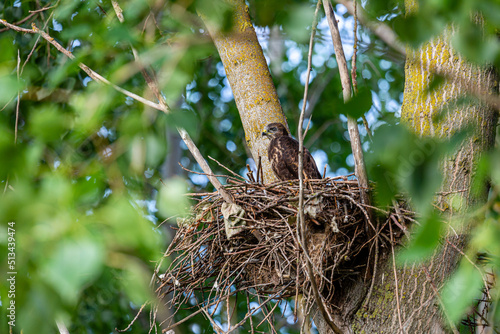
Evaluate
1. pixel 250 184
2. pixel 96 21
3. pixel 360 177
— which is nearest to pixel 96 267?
pixel 96 21

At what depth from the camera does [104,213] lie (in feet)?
2.62

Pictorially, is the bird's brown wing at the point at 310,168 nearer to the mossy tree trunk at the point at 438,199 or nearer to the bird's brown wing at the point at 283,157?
the bird's brown wing at the point at 283,157

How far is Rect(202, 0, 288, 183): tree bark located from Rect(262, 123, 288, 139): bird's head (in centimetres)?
3

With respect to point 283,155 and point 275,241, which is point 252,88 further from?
point 275,241

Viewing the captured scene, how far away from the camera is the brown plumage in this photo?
3496 millimetres

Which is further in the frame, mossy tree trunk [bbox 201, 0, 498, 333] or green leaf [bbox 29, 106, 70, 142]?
mossy tree trunk [bbox 201, 0, 498, 333]

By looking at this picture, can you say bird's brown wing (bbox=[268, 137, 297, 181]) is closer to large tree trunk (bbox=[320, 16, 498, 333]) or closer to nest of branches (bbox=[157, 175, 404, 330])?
nest of branches (bbox=[157, 175, 404, 330])

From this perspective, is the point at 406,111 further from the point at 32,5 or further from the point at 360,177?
the point at 32,5

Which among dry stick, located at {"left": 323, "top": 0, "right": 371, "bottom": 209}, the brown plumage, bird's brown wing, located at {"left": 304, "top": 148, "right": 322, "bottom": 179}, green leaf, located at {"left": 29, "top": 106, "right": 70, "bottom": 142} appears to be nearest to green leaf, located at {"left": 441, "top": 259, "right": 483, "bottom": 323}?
green leaf, located at {"left": 29, "top": 106, "right": 70, "bottom": 142}

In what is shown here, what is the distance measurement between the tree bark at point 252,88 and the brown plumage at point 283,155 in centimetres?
5

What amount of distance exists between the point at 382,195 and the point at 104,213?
0.50m

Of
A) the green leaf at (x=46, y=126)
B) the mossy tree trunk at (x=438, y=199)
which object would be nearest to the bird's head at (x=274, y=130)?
the mossy tree trunk at (x=438, y=199)

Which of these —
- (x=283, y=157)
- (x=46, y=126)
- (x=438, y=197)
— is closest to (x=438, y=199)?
(x=438, y=197)

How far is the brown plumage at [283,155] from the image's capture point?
3.50 meters
